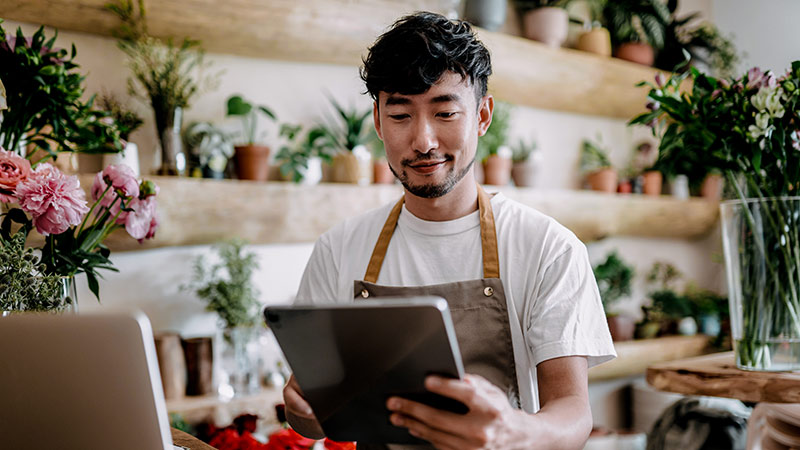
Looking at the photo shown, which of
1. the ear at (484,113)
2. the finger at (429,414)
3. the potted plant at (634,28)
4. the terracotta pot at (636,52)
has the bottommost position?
the finger at (429,414)

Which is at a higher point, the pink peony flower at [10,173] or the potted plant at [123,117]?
the potted plant at [123,117]

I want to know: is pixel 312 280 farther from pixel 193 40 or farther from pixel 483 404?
pixel 193 40

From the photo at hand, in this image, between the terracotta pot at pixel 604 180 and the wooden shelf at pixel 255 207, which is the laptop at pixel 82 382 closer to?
the wooden shelf at pixel 255 207

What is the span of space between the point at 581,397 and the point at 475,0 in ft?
8.11

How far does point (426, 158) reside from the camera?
150 centimetres

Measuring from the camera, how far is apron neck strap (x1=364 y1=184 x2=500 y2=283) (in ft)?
5.10

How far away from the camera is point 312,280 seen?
1.73m

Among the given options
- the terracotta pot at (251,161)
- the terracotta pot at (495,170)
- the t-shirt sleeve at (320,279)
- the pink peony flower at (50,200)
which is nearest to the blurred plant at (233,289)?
the terracotta pot at (251,161)

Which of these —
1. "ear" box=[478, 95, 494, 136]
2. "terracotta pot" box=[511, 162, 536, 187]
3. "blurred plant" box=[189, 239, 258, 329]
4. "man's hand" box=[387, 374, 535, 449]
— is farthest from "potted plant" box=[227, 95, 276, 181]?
"man's hand" box=[387, 374, 535, 449]

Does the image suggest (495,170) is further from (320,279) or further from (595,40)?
(320,279)

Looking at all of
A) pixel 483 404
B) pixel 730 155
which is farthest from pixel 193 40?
pixel 483 404

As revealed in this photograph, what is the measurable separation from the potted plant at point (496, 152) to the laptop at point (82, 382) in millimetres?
2602

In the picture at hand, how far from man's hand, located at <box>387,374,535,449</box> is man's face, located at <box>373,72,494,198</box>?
59 centimetres

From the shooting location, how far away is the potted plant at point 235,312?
8.30ft
